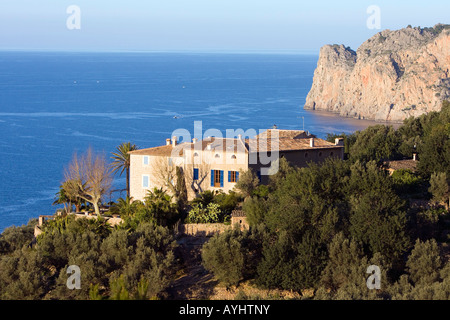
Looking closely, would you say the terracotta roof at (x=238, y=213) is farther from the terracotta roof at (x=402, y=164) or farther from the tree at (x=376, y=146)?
the tree at (x=376, y=146)

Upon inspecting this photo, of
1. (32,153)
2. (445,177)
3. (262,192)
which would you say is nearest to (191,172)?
(262,192)

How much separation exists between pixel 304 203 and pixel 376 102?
132820mm

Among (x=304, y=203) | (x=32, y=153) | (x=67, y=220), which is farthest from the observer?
(x=32, y=153)

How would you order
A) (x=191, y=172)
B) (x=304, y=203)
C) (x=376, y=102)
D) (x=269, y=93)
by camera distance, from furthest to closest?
(x=269, y=93)
(x=376, y=102)
(x=191, y=172)
(x=304, y=203)

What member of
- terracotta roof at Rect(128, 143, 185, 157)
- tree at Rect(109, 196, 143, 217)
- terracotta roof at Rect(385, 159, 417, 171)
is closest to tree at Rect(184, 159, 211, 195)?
terracotta roof at Rect(128, 143, 185, 157)

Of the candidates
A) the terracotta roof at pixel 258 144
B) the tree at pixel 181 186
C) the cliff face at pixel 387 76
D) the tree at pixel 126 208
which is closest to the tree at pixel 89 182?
the tree at pixel 126 208

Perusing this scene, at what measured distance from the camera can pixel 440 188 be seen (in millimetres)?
37562

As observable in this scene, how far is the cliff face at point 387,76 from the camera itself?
15238cm

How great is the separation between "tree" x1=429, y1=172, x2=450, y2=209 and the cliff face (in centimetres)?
10868

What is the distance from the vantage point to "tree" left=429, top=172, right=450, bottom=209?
37.5 metres

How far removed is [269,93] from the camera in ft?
614

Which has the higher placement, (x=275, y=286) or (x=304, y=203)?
(x=304, y=203)

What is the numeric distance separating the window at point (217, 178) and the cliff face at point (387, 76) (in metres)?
112
